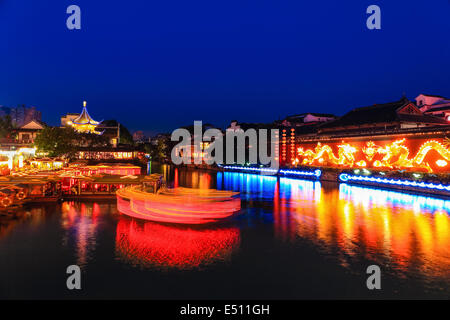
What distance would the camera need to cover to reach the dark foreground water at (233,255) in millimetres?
7732

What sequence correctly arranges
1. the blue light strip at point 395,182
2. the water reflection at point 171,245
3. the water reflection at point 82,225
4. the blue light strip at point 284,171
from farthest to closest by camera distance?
the blue light strip at point 284,171
the blue light strip at point 395,182
the water reflection at point 82,225
the water reflection at point 171,245

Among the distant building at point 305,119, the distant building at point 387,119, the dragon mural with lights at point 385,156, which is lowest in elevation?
the dragon mural with lights at point 385,156

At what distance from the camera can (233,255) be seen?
32.8ft

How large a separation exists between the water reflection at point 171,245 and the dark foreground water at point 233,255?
3 centimetres

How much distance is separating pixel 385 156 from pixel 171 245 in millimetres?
25800

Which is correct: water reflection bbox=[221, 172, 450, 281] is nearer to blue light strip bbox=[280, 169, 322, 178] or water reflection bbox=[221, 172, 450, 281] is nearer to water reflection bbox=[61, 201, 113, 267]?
water reflection bbox=[61, 201, 113, 267]

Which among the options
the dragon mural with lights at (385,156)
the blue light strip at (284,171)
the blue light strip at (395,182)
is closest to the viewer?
the blue light strip at (395,182)

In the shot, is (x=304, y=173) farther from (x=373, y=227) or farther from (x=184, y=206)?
(x=184, y=206)

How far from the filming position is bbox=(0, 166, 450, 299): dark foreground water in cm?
773

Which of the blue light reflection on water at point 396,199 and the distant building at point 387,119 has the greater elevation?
the distant building at point 387,119

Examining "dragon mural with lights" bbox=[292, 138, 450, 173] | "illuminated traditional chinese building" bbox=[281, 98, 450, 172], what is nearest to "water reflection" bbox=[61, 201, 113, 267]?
"dragon mural with lights" bbox=[292, 138, 450, 173]

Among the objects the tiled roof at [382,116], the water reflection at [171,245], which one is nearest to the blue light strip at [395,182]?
the tiled roof at [382,116]

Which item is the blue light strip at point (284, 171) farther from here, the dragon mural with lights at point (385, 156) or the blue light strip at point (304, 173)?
the dragon mural with lights at point (385, 156)

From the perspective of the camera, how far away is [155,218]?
13.8 meters
